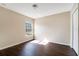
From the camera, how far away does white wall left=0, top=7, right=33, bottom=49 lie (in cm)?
356

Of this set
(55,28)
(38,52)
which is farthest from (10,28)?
(55,28)

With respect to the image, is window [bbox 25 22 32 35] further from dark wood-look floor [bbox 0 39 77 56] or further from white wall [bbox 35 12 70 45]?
dark wood-look floor [bbox 0 39 77 56]

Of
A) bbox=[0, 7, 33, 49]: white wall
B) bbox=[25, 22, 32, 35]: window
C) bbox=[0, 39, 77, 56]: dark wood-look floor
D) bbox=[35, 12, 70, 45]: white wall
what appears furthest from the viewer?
bbox=[25, 22, 32, 35]: window

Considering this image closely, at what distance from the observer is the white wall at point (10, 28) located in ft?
→ 11.7

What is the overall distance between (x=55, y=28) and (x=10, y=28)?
10.1ft

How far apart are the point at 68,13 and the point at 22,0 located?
3058mm

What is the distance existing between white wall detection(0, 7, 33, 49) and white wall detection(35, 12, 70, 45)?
168cm

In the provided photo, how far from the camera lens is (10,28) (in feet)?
13.3

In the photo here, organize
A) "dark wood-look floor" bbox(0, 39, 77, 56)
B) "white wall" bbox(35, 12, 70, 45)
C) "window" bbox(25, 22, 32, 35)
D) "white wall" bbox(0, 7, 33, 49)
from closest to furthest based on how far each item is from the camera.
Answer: "dark wood-look floor" bbox(0, 39, 77, 56) < "white wall" bbox(0, 7, 33, 49) < "white wall" bbox(35, 12, 70, 45) < "window" bbox(25, 22, 32, 35)

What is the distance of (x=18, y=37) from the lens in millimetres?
4762

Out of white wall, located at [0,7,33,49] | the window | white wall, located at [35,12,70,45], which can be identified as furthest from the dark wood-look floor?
the window

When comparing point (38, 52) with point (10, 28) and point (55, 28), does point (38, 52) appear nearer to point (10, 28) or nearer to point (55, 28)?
point (10, 28)

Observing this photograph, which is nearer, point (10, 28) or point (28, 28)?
point (10, 28)

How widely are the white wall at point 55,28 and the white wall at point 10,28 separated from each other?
168cm
